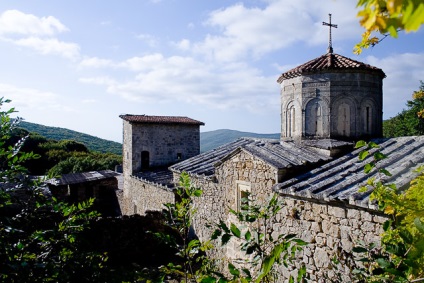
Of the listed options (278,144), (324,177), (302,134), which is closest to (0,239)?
(324,177)

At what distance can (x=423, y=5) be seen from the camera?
2.34 feet

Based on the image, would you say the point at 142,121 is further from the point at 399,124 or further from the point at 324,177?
the point at 399,124

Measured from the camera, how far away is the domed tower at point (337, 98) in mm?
7887

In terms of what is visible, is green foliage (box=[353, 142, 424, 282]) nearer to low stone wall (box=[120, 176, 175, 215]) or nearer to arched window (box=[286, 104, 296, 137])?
arched window (box=[286, 104, 296, 137])

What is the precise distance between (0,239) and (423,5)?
2456mm

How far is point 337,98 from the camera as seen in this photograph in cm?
791

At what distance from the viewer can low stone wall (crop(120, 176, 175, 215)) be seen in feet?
38.7

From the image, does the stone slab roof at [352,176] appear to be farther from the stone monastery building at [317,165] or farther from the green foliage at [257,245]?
the green foliage at [257,245]

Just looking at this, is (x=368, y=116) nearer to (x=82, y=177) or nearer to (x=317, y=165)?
(x=317, y=165)

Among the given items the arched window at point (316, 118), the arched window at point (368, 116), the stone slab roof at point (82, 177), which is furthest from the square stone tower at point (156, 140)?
the arched window at point (368, 116)

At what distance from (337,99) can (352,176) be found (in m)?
3.04

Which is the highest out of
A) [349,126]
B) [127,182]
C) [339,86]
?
[339,86]

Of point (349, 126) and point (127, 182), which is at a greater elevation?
point (349, 126)

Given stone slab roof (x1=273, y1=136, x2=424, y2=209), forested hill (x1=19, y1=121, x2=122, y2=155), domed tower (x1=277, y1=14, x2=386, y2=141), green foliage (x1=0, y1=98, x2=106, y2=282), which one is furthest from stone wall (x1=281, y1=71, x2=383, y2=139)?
forested hill (x1=19, y1=121, x2=122, y2=155)
